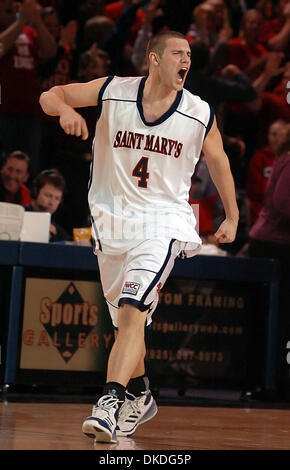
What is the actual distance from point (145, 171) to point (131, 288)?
0.67 meters

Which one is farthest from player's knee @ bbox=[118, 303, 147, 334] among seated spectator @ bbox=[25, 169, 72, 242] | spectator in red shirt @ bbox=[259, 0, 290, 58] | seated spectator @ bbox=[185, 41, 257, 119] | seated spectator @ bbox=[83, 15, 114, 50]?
spectator in red shirt @ bbox=[259, 0, 290, 58]

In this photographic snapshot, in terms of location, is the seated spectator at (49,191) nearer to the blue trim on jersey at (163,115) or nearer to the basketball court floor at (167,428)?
the basketball court floor at (167,428)

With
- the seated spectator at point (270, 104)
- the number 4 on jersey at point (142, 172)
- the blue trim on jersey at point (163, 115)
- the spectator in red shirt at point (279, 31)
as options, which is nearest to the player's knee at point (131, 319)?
the number 4 on jersey at point (142, 172)

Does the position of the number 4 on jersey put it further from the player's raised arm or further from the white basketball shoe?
the white basketball shoe

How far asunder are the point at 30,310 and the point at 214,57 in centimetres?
445

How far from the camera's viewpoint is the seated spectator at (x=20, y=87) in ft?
31.1

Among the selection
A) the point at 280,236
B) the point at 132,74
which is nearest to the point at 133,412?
the point at 280,236

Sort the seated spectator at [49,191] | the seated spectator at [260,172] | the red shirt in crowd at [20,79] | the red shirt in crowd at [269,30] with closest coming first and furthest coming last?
the seated spectator at [49,191]
the red shirt in crowd at [20,79]
the seated spectator at [260,172]
the red shirt in crowd at [269,30]

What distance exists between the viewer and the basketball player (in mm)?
5184

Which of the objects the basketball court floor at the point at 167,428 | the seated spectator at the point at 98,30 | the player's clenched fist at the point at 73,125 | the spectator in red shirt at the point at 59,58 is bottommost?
the basketball court floor at the point at 167,428

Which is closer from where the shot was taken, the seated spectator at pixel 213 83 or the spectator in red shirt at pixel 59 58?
the seated spectator at pixel 213 83

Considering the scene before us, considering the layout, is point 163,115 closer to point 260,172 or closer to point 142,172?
point 142,172

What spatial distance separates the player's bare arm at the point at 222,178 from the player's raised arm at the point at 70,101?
687mm

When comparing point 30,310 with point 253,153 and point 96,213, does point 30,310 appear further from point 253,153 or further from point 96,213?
point 253,153
